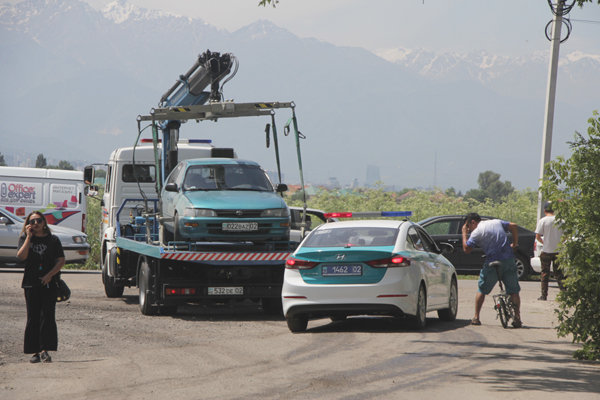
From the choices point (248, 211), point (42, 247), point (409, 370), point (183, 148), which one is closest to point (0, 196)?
point (183, 148)

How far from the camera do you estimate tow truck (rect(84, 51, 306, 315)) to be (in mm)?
11750

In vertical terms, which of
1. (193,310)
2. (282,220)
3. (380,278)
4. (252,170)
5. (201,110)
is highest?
(201,110)

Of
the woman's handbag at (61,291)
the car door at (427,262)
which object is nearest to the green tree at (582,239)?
the car door at (427,262)

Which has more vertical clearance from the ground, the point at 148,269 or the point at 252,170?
the point at 252,170

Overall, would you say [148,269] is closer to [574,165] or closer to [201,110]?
[201,110]

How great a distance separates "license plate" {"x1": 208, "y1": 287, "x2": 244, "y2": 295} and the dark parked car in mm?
9304

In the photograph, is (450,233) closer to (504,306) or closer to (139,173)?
(139,173)

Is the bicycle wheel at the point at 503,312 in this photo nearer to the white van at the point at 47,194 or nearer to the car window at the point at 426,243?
the car window at the point at 426,243

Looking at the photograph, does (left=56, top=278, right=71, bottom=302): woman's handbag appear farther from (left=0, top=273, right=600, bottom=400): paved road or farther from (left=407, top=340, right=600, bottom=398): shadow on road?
(left=407, top=340, right=600, bottom=398): shadow on road

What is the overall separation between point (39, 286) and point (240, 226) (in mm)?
4561

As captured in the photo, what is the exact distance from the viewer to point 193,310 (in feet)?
43.5

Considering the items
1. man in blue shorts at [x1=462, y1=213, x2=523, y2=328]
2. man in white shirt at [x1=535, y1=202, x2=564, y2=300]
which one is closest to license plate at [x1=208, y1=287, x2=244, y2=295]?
man in blue shorts at [x1=462, y1=213, x2=523, y2=328]

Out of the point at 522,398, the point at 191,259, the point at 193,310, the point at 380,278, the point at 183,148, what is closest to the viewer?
the point at 522,398

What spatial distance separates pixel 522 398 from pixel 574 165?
10.9 feet
